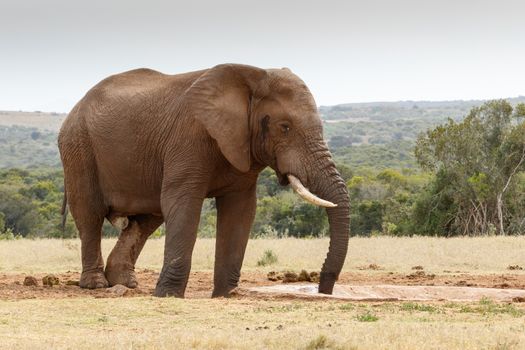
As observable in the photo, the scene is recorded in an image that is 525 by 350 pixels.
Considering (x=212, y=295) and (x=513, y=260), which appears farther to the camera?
(x=513, y=260)

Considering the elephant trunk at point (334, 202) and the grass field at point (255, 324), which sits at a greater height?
the elephant trunk at point (334, 202)

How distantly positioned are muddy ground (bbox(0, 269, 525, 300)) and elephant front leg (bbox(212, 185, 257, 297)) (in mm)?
438

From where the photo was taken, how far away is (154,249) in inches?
888

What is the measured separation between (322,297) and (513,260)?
869cm

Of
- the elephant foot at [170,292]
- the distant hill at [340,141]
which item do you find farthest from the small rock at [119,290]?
the distant hill at [340,141]

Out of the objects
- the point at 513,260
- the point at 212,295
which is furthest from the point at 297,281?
the point at 513,260

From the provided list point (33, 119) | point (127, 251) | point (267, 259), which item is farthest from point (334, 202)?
point (33, 119)

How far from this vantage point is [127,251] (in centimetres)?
1517

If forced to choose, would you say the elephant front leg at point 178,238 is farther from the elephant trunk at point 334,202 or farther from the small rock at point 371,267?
the small rock at point 371,267

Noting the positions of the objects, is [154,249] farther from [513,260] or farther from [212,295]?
[212,295]

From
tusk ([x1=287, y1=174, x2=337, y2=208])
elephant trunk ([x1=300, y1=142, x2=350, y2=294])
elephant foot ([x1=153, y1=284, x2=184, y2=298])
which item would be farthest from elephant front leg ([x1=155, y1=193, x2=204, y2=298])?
elephant trunk ([x1=300, y1=142, x2=350, y2=294])

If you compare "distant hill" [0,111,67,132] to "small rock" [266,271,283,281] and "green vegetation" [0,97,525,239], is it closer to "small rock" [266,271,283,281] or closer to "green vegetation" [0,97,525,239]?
"green vegetation" [0,97,525,239]

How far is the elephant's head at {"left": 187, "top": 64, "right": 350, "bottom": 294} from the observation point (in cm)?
1212

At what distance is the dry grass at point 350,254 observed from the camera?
64.6 feet
